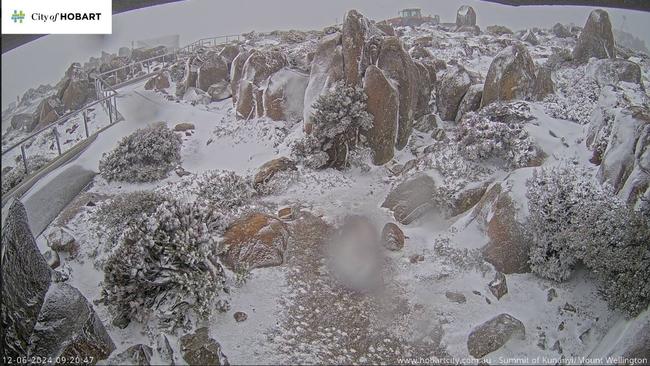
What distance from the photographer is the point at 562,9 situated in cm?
738

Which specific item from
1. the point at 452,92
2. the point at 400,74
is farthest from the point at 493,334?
the point at 452,92

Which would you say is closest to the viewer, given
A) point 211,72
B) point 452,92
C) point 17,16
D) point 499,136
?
point 17,16

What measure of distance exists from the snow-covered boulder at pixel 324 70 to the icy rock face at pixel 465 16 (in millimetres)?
2812

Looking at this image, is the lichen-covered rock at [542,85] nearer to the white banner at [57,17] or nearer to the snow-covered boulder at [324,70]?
the snow-covered boulder at [324,70]

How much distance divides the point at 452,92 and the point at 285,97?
4475 mm

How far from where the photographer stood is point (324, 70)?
34.8 feet

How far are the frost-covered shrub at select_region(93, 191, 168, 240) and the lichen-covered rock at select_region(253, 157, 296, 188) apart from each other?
220cm

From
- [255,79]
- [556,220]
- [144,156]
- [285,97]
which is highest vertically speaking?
[255,79]

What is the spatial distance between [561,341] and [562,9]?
540 centimetres

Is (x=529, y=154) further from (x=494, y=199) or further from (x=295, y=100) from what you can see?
(x=295, y=100)

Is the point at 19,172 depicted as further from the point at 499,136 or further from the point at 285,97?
the point at 499,136

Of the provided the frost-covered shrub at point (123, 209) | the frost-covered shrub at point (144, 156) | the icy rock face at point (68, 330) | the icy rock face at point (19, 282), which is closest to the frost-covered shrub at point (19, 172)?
the icy rock face at point (19, 282)

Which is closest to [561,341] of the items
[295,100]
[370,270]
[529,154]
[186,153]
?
[370,270]

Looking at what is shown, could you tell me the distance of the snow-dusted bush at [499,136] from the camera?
29.2 ft
